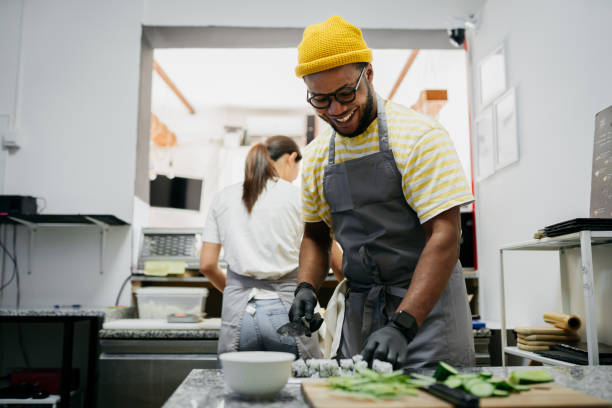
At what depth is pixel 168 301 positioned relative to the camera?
9.52 ft

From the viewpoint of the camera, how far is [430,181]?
124 cm

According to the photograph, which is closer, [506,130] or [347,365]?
[347,365]

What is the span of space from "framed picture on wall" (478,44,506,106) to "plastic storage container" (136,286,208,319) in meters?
1.92

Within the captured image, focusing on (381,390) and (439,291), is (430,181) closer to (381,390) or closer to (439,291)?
(439,291)

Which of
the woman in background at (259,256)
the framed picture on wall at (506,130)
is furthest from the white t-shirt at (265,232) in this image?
the framed picture on wall at (506,130)

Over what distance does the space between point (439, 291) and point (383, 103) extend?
1.66 ft

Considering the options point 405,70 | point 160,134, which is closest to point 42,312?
point 160,134

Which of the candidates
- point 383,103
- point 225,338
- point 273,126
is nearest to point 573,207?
point 383,103

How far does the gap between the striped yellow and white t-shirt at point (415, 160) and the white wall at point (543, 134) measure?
99 centimetres

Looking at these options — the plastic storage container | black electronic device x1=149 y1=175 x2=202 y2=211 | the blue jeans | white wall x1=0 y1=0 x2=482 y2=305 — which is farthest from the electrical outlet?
the blue jeans

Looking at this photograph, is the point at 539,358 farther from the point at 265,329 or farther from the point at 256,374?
the point at 256,374

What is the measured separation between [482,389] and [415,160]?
64 centimetres

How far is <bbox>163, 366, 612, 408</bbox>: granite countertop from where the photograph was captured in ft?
2.67

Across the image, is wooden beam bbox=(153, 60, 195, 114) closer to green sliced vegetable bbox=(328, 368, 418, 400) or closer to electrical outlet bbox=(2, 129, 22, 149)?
electrical outlet bbox=(2, 129, 22, 149)
